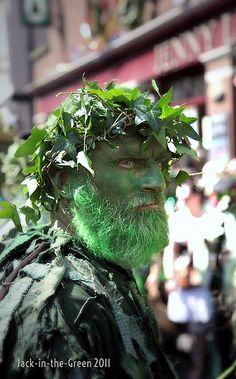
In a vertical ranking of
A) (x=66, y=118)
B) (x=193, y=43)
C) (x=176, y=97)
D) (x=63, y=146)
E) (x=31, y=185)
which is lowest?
(x=31, y=185)

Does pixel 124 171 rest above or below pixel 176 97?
below

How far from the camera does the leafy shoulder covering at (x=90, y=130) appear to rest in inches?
84.7

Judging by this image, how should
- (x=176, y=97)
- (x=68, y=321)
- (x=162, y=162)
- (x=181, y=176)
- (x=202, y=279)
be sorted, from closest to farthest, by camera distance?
(x=68, y=321), (x=162, y=162), (x=181, y=176), (x=202, y=279), (x=176, y=97)

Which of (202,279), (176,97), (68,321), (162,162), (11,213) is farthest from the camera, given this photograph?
(176,97)

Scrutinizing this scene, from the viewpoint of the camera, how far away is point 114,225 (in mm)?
2148

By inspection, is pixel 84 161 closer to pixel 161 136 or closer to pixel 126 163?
pixel 126 163

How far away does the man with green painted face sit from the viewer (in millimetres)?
1883

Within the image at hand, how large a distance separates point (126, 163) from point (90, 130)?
161 mm

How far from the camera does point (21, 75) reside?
16938 millimetres

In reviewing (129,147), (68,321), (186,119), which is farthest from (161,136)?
(68,321)

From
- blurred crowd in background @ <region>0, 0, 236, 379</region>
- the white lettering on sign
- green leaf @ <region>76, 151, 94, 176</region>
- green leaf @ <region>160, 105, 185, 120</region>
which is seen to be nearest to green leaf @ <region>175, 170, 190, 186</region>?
blurred crowd in background @ <region>0, 0, 236, 379</region>

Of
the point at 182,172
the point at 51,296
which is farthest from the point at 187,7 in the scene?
the point at 51,296

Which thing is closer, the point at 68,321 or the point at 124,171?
the point at 68,321

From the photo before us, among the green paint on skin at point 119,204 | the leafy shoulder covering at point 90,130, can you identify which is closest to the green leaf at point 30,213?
the leafy shoulder covering at point 90,130
